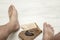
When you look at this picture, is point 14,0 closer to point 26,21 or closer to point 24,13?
point 24,13

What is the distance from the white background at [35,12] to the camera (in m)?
1.54

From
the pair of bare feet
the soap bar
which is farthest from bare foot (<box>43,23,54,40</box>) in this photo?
the soap bar

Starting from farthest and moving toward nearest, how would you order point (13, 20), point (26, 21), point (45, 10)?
point (45, 10) < point (26, 21) < point (13, 20)

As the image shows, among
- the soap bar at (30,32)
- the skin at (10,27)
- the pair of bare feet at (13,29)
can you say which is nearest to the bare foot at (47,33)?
the pair of bare feet at (13,29)

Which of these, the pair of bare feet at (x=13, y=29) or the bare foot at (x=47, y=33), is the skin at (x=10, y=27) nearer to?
the pair of bare feet at (x=13, y=29)

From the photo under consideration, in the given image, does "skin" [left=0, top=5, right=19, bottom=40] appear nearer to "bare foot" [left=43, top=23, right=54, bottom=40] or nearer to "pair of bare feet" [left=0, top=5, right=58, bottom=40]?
"pair of bare feet" [left=0, top=5, right=58, bottom=40]

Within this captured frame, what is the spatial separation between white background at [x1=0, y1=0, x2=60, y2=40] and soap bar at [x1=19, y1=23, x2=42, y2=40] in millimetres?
41

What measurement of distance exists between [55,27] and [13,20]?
0.42m

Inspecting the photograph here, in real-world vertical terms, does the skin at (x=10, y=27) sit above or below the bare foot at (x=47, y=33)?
above

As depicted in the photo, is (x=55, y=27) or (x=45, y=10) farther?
(x=45, y=10)

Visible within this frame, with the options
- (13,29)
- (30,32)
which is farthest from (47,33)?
(13,29)

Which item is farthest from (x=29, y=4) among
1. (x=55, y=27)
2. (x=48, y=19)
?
(x=55, y=27)

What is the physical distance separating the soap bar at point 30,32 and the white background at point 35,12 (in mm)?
41

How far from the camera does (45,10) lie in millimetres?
1660
